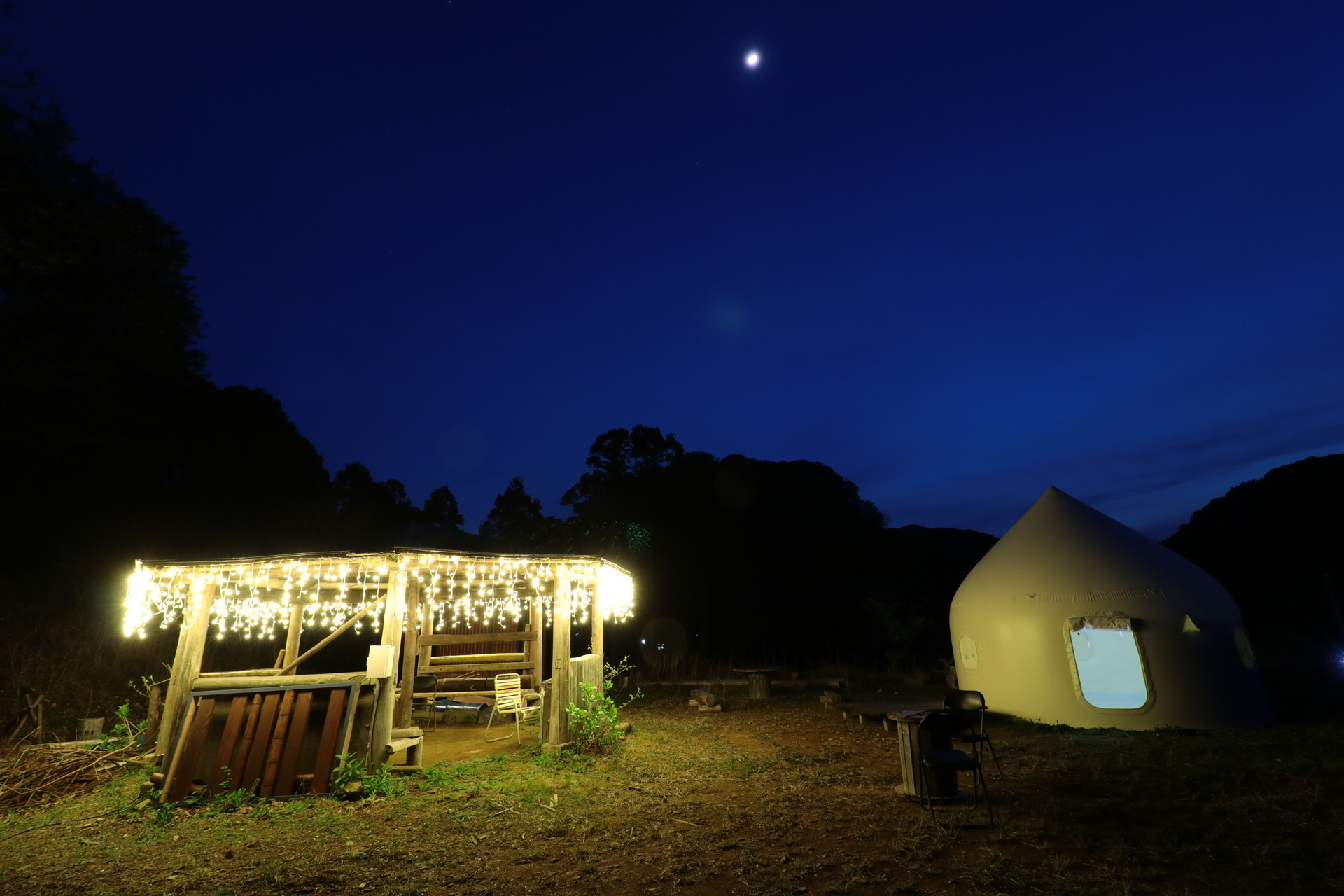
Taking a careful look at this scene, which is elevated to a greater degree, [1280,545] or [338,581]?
[1280,545]

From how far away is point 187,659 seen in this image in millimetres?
7484

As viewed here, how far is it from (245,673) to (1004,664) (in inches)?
478

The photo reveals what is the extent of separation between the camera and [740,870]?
444cm

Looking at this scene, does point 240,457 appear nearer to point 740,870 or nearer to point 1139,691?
point 740,870

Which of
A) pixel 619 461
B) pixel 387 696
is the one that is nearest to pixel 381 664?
pixel 387 696

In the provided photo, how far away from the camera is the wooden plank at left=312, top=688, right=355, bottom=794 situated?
6.55 m

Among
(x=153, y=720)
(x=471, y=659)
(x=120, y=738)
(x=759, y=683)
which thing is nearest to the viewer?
(x=120, y=738)

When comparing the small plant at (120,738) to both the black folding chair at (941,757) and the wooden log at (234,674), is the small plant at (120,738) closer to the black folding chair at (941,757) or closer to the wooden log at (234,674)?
the wooden log at (234,674)

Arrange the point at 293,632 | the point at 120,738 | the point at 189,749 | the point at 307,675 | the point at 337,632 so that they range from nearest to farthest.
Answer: the point at 189,749, the point at 337,632, the point at 120,738, the point at 307,675, the point at 293,632

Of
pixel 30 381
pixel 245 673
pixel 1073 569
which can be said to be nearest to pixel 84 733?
pixel 245 673

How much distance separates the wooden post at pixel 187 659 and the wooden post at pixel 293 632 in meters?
1.94

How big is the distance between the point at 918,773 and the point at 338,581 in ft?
29.5

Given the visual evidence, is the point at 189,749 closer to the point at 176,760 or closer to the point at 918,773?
the point at 176,760

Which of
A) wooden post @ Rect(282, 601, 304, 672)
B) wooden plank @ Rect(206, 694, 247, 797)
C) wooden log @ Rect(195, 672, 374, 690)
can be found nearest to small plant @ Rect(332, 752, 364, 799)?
wooden log @ Rect(195, 672, 374, 690)
